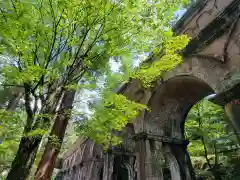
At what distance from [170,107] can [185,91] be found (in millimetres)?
946

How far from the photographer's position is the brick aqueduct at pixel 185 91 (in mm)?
4344

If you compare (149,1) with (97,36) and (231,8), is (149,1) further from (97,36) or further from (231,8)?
(231,8)

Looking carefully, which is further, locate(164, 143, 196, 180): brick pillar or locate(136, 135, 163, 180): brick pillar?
locate(164, 143, 196, 180): brick pillar

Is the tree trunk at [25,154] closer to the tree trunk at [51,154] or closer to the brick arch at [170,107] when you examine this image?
the tree trunk at [51,154]

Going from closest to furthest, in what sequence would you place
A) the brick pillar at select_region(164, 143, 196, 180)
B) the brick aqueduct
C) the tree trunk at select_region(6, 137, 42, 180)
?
the tree trunk at select_region(6, 137, 42, 180) → the brick aqueduct → the brick pillar at select_region(164, 143, 196, 180)

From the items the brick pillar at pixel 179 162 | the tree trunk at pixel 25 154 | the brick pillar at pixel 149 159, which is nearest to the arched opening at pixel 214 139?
the brick pillar at pixel 179 162

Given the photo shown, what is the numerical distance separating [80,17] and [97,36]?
516mm

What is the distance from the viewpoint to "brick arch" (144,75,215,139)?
6.64 metres

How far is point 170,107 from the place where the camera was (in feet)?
23.6

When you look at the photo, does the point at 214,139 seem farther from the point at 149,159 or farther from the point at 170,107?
the point at 149,159

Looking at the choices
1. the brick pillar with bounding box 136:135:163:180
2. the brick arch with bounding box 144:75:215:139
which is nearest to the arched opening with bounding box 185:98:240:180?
the brick arch with bounding box 144:75:215:139

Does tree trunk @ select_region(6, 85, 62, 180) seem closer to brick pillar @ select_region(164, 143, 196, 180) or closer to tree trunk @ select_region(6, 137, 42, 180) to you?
tree trunk @ select_region(6, 137, 42, 180)

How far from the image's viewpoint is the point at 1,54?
2957 millimetres

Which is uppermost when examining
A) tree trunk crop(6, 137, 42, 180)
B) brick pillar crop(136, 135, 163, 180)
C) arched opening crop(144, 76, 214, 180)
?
arched opening crop(144, 76, 214, 180)
